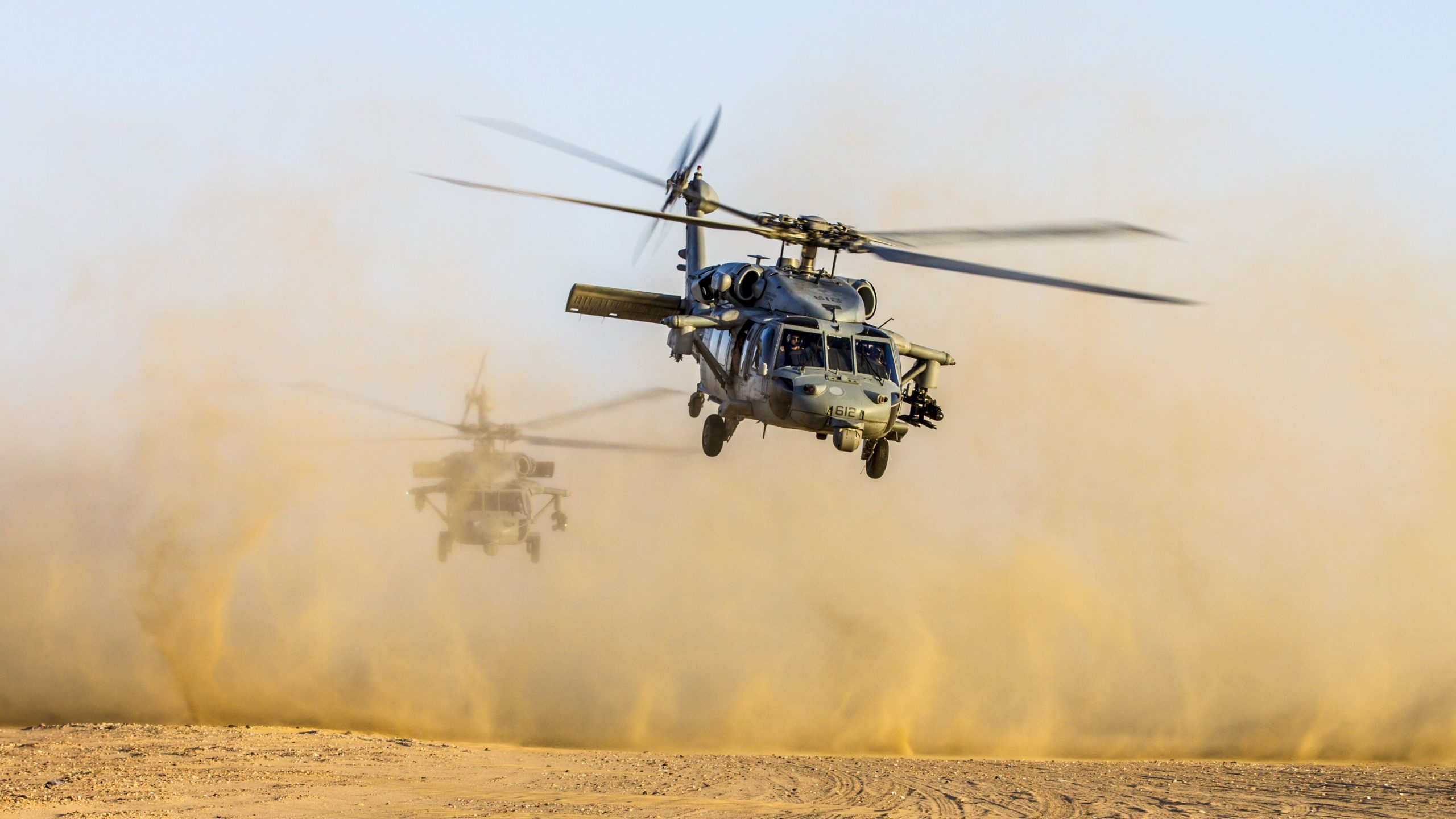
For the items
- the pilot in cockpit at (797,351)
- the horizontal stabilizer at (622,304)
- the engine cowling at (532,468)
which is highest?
the horizontal stabilizer at (622,304)

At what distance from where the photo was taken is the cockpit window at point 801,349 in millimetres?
18031

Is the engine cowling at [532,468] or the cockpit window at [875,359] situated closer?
the cockpit window at [875,359]

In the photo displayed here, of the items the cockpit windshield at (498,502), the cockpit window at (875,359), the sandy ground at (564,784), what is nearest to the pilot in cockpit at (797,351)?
the cockpit window at (875,359)

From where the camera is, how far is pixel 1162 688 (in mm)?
30594

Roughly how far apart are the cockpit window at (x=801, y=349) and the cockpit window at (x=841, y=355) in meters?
0.13

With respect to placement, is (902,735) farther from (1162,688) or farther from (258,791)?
(258,791)

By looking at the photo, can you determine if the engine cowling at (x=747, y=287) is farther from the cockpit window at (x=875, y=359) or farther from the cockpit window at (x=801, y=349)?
the cockpit window at (x=875, y=359)

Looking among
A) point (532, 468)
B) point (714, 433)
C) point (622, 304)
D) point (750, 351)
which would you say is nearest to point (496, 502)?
point (532, 468)

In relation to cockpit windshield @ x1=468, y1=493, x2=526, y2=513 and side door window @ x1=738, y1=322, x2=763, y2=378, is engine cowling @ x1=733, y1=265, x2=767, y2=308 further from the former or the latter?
cockpit windshield @ x1=468, y1=493, x2=526, y2=513

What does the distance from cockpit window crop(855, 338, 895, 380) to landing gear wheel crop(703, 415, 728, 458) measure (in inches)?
94.7

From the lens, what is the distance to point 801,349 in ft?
59.5

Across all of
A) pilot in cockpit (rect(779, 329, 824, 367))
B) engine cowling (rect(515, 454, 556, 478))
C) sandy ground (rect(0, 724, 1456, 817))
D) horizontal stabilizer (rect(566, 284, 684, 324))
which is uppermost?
horizontal stabilizer (rect(566, 284, 684, 324))

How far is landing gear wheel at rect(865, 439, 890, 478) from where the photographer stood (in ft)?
61.3

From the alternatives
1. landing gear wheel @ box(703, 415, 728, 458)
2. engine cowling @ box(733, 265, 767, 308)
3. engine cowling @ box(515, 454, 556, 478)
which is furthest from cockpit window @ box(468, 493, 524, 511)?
engine cowling @ box(733, 265, 767, 308)
